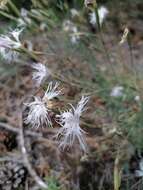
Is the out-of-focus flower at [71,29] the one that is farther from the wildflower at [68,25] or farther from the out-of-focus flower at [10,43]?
the out-of-focus flower at [10,43]

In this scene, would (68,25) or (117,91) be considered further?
(68,25)

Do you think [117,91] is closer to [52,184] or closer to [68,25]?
[68,25]

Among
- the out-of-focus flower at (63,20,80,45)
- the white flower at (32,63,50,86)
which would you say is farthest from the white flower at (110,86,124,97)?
the white flower at (32,63,50,86)

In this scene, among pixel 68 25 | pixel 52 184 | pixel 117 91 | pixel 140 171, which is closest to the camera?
pixel 52 184

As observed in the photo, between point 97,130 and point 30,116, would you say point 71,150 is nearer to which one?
point 97,130

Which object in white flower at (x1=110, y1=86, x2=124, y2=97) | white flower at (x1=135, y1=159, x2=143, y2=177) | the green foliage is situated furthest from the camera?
white flower at (x1=110, y1=86, x2=124, y2=97)

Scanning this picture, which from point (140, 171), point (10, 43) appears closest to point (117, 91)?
point (140, 171)

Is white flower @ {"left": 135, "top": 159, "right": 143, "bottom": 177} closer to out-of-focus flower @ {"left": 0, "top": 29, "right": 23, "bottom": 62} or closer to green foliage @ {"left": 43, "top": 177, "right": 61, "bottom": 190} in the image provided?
green foliage @ {"left": 43, "top": 177, "right": 61, "bottom": 190}

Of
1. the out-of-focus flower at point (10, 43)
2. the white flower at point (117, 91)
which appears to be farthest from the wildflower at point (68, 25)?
the out-of-focus flower at point (10, 43)

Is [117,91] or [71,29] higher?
[71,29]

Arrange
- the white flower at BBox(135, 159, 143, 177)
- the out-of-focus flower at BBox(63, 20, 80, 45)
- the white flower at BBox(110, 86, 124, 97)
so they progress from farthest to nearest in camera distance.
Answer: the out-of-focus flower at BBox(63, 20, 80, 45) → the white flower at BBox(110, 86, 124, 97) → the white flower at BBox(135, 159, 143, 177)

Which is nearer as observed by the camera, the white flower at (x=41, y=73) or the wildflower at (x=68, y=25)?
the white flower at (x=41, y=73)
